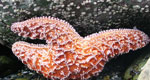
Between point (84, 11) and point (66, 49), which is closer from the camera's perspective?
point (66, 49)

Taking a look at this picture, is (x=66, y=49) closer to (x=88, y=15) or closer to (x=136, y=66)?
(x=88, y=15)

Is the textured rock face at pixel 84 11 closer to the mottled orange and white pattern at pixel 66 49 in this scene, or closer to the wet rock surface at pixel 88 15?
the wet rock surface at pixel 88 15

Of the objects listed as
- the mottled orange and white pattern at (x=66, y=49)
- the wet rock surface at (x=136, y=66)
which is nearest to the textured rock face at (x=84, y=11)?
the mottled orange and white pattern at (x=66, y=49)

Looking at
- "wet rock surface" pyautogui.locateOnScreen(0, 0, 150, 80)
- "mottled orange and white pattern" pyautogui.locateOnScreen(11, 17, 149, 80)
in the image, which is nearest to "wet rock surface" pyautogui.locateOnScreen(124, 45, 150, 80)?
"wet rock surface" pyautogui.locateOnScreen(0, 0, 150, 80)

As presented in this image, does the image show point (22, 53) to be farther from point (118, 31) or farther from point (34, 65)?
point (118, 31)

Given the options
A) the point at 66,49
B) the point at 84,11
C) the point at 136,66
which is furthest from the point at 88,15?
the point at 136,66

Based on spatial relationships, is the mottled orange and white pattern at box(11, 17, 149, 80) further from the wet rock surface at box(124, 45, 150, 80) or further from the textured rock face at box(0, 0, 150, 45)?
the wet rock surface at box(124, 45, 150, 80)

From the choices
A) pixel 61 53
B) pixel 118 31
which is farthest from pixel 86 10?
pixel 61 53
